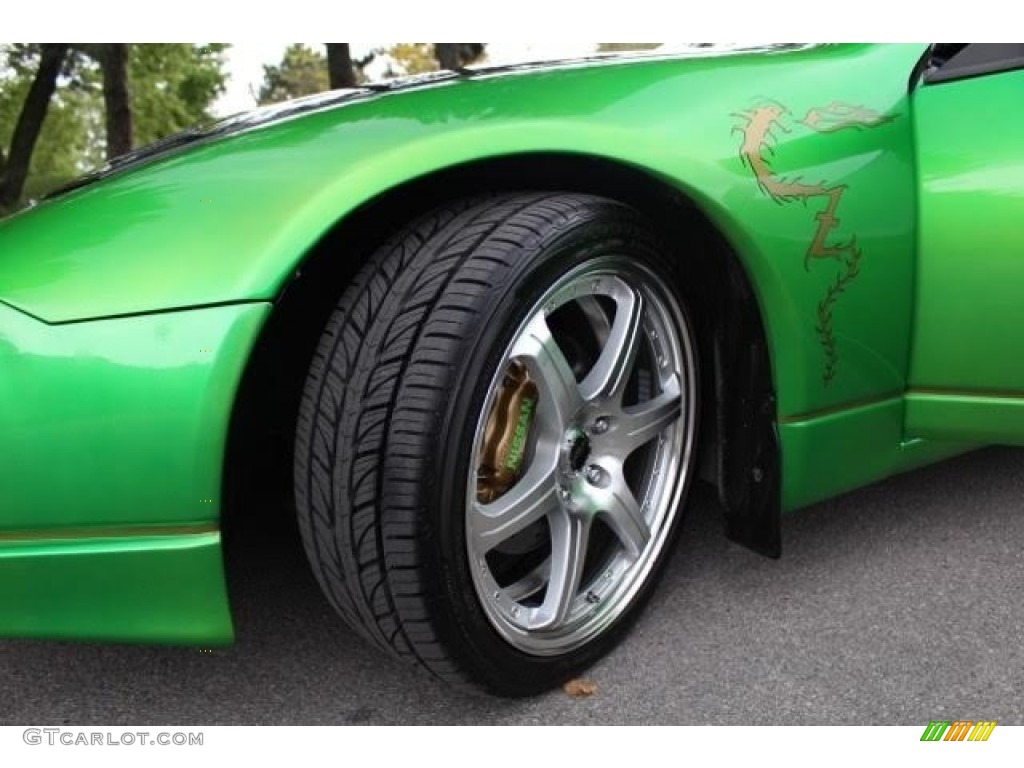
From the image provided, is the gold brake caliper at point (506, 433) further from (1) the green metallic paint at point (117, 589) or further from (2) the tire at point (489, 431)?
(1) the green metallic paint at point (117, 589)

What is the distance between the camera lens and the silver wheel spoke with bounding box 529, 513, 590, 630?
1.66 meters

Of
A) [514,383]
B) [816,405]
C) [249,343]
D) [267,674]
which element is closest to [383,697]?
[267,674]

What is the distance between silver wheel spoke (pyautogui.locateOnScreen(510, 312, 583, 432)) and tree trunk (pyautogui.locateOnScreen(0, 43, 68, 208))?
12752 millimetres

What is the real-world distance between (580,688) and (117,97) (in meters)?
11.0

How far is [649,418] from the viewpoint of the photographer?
181 cm

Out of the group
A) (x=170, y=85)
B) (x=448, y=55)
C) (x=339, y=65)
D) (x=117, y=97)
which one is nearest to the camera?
(x=448, y=55)

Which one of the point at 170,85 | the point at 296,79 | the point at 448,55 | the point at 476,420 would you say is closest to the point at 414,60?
the point at 170,85

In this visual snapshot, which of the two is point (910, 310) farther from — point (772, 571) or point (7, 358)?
point (7, 358)

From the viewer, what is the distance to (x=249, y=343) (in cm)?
133

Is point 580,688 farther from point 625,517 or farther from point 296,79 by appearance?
point 296,79

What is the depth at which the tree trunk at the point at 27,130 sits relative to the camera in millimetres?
12391

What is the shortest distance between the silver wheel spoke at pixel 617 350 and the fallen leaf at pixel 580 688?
21.2 inches

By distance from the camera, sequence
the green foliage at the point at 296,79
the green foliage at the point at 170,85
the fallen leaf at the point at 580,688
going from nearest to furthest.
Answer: the fallen leaf at the point at 580,688 < the green foliage at the point at 170,85 < the green foliage at the point at 296,79
